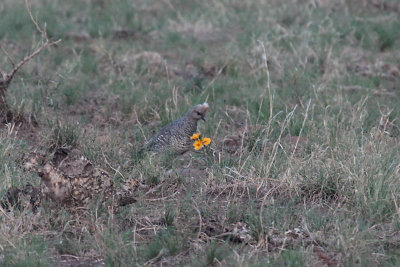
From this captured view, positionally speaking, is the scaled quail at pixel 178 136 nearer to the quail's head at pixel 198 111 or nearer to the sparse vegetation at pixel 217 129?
the quail's head at pixel 198 111

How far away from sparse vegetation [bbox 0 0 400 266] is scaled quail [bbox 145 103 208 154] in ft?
0.39

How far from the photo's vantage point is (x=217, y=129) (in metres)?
6.33

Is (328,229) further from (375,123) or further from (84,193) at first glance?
(375,123)

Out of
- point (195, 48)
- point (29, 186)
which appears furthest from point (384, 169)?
point (195, 48)

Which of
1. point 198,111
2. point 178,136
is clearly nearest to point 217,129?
point 198,111

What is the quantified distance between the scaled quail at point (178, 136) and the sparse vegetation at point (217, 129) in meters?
0.12

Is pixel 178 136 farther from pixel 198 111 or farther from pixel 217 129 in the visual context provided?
pixel 217 129

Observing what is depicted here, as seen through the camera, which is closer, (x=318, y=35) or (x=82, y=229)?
(x=82, y=229)

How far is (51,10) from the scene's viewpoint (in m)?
10.5

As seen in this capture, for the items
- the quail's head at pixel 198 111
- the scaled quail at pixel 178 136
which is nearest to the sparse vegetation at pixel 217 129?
the scaled quail at pixel 178 136

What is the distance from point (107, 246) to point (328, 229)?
146 centimetres

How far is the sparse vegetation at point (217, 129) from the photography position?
13.5ft

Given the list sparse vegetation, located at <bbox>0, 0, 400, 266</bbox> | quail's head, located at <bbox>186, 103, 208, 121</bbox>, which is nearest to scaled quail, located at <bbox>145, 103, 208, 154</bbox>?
quail's head, located at <bbox>186, 103, 208, 121</bbox>

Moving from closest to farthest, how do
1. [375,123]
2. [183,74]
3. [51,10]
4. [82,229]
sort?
[82,229]
[375,123]
[183,74]
[51,10]
